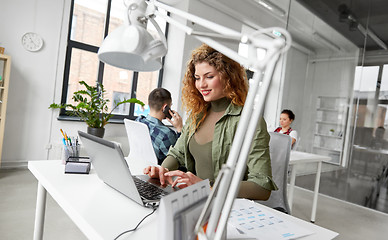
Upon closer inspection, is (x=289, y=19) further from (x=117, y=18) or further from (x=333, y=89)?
(x=117, y=18)

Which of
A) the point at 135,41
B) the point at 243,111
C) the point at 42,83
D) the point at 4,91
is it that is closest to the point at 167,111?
the point at 135,41

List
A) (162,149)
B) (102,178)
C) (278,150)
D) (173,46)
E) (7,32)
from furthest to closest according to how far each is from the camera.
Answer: (173,46)
(7,32)
(162,149)
(278,150)
(102,178)

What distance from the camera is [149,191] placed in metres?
1.01

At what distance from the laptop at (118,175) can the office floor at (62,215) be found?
1.37m

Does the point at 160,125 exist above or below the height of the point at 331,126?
below

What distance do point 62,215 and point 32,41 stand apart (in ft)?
8.62

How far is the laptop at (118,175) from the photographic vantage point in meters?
0.86

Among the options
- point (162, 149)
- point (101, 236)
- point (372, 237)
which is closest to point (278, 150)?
point (162, 149)

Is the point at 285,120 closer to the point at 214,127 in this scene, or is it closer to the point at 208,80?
the point at 214,127

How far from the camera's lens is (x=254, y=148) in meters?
1.19

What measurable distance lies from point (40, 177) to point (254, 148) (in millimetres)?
904

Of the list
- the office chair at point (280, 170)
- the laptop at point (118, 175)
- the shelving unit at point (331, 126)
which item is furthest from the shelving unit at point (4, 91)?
the shelving unit at point (331, 126)

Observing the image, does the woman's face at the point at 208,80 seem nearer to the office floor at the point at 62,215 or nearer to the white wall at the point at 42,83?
the office floor at the point at 62,215

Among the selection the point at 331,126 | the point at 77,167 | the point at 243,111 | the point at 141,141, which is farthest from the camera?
the point at 331,126
